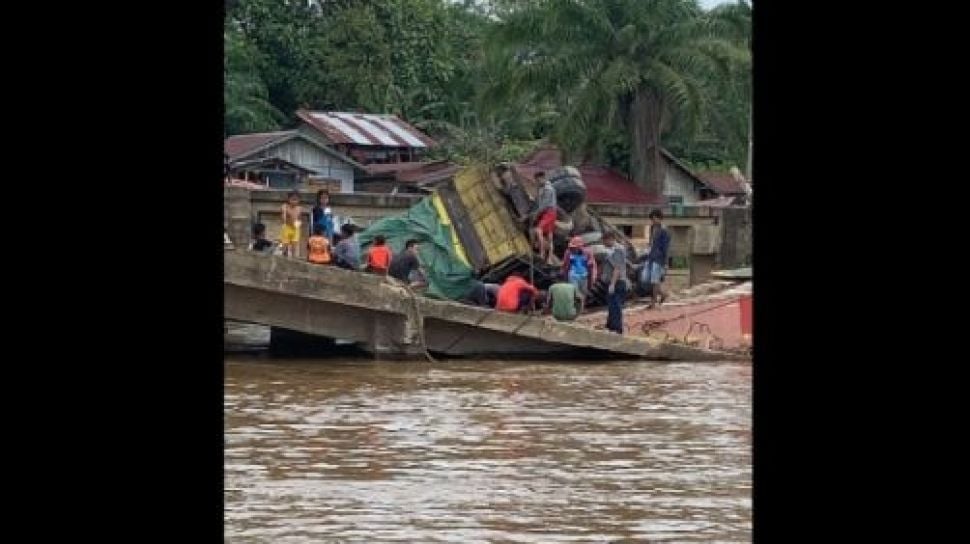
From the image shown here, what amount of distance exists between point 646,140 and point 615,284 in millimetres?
15391

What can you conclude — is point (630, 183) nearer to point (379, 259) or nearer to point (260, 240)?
point (260, 240)

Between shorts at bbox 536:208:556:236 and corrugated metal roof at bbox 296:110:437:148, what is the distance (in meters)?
17.8

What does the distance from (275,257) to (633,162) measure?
18092 millimetres

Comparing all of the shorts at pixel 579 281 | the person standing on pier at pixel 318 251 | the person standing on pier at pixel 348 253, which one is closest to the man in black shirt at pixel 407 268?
the person standing on pier at pixel 348 253

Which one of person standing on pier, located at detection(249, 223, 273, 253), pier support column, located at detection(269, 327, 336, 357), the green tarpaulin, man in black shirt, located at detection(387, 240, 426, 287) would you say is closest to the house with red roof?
the green tarpaulin

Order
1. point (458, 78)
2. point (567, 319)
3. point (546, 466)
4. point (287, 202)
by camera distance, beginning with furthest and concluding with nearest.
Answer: point (458, 78) → point (287, 202) → point (567, 319) → point (546, 466)

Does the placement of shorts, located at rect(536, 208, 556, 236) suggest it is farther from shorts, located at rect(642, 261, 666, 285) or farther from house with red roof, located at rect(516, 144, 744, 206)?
house with red roof, located at rect(516, 144, 744, 206)

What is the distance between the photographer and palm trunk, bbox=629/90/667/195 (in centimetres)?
3419

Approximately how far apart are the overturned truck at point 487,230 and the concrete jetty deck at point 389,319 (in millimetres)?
1131
